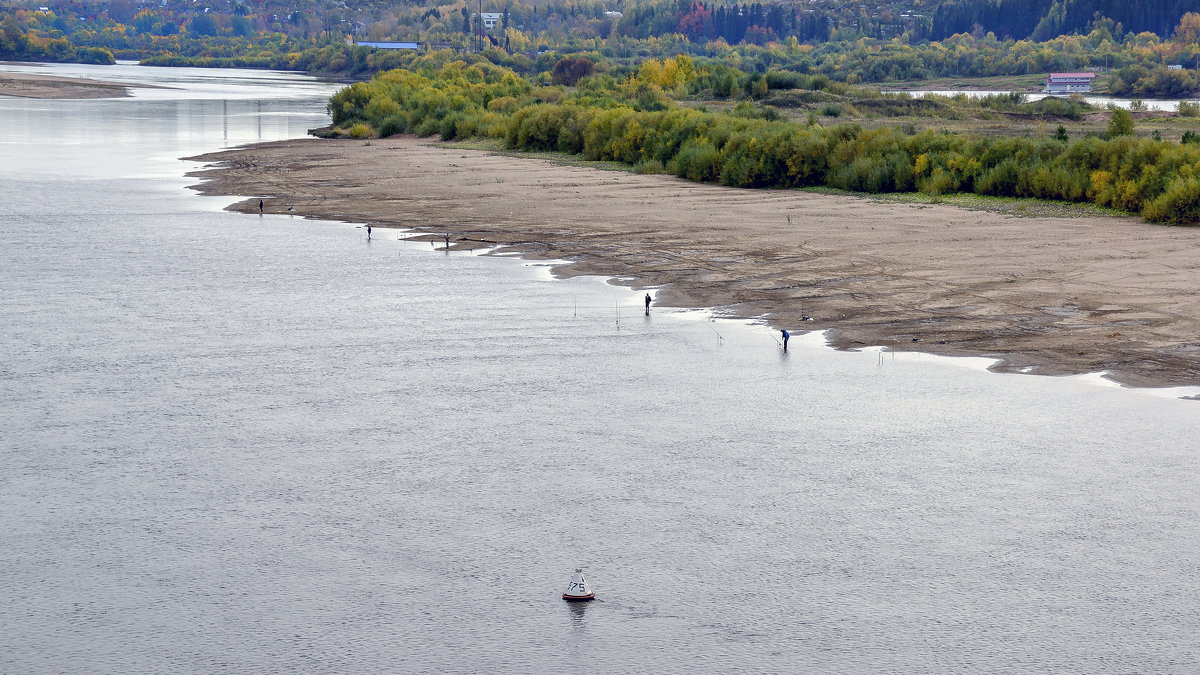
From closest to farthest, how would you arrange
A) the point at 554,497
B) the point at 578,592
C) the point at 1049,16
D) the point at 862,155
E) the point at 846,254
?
the point at 578,592, the point at 554,497, the point at 846,254, the point at 862,155, the point at 1049,16

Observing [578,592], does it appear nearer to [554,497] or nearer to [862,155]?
[554,497]

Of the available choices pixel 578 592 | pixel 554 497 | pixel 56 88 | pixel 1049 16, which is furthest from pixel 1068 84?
pixel 578 592

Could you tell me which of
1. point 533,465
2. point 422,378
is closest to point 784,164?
point 422,378

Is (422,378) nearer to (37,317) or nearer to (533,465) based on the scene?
(533,465)

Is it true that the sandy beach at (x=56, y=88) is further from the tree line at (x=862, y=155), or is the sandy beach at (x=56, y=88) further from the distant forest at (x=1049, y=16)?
the distant forest at (x=1049, y=16)

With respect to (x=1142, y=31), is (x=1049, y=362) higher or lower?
lower

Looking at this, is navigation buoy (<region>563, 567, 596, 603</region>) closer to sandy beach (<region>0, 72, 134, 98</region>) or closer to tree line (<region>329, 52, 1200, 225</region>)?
tree line (<region>329, 52, 1200, 225</region>)
